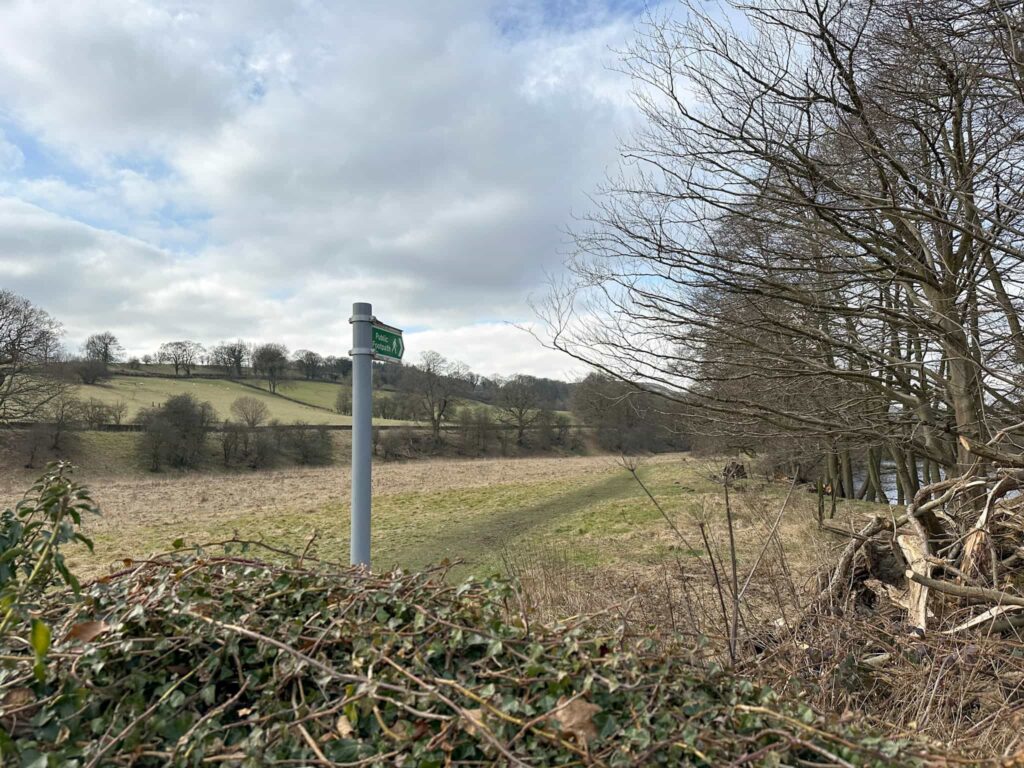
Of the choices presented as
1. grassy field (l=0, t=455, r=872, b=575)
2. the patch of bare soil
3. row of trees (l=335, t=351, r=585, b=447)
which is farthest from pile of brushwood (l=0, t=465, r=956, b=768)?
row of trees (l=335, t=351, r=585, b=447)

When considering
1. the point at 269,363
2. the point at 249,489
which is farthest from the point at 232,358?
the point at 249,489

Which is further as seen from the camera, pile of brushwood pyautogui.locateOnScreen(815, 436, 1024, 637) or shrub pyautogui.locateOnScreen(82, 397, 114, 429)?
shrub pyautogui.locateOnScreen(82, 397, 114, 429)

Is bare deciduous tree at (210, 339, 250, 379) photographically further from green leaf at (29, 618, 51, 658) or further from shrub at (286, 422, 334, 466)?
green leaf at (29, 618, 51, 658)

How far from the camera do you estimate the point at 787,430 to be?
634 cm

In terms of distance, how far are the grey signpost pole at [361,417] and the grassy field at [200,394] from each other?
34.5 meters

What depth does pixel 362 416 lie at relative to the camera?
430cm

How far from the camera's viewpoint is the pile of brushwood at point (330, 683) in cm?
122

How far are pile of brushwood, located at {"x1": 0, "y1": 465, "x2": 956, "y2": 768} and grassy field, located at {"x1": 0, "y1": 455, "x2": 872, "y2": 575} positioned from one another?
2.49 meters

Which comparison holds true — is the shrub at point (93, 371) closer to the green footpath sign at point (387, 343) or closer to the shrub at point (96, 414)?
the shrub at point (96, 414)

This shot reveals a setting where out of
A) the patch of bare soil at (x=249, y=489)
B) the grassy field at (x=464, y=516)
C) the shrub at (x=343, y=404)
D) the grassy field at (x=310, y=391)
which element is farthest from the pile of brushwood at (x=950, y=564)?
the grassy field at (x=310, y=391)

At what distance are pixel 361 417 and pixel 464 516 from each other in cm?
1132

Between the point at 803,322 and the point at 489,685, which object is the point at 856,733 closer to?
the point at 489,685

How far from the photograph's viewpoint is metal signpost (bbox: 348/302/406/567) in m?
4.18

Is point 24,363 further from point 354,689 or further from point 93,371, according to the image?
point 354,689
